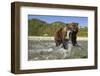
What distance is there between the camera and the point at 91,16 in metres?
2.18

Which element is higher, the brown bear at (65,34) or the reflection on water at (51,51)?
the brown bear at (65,34)

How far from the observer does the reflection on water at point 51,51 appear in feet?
6.39

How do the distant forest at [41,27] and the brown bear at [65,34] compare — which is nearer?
the distant forest at [41,27]

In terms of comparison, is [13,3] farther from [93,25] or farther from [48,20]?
[93,25]

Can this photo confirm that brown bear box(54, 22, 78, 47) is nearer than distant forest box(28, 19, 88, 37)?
No

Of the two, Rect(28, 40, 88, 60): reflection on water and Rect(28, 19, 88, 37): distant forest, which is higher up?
Rect(28, 19, 88, 37): distant forest

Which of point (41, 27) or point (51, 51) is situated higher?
point (41, 27)

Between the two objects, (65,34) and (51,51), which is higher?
(65,34)

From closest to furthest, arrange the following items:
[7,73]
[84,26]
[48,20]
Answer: [7,73], [48,20], [84,26]

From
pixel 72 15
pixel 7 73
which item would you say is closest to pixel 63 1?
pixel 72 15

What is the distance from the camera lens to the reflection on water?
195cm

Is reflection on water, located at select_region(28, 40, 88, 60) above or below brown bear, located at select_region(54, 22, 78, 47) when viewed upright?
below

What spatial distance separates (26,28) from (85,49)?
0.59 metres

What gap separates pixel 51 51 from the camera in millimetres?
2014
